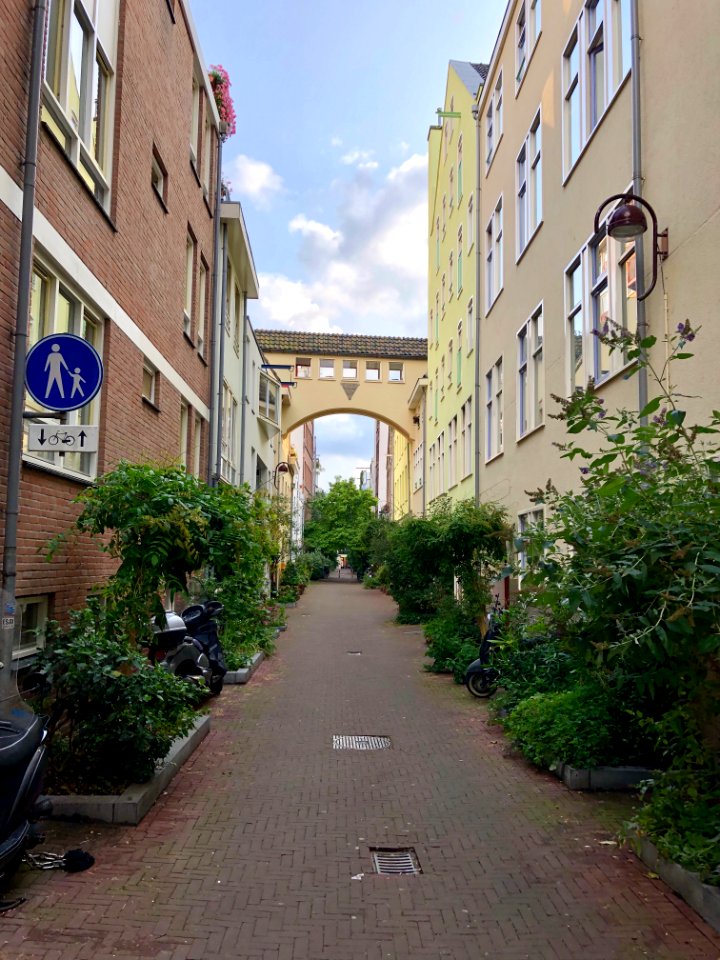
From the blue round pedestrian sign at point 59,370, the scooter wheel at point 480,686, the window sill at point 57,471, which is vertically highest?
the blue round pedestrian sign at point 59,370

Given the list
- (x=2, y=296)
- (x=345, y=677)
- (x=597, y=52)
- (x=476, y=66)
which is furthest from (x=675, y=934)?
(x=476, y=66)

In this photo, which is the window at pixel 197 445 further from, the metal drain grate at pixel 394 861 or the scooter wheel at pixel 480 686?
the metal drain grate at pixel 394 861

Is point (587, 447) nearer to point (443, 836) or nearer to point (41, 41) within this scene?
point (443, 836)

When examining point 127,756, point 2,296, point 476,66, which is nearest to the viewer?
point 127,756

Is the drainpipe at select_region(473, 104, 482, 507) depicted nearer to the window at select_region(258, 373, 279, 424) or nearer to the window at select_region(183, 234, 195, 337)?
the window at select_region(183, 234, 195, 337)

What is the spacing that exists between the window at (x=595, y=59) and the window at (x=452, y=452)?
1468cm

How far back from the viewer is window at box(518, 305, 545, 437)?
14.0m

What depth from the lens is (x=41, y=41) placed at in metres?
7.12

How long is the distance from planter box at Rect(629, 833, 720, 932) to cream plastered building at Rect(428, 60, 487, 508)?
15.0m

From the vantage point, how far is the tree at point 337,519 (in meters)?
58.8

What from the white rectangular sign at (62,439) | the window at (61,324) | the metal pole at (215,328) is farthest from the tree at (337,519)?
the white rectangular sign at (62,439)

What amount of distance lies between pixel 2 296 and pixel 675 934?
652 cm

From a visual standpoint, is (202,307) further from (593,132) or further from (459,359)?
(459,359)

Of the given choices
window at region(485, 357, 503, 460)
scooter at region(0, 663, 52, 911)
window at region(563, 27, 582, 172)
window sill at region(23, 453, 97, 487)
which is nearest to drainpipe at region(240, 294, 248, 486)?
Answer: window at region(485, 357, 503, 460)
